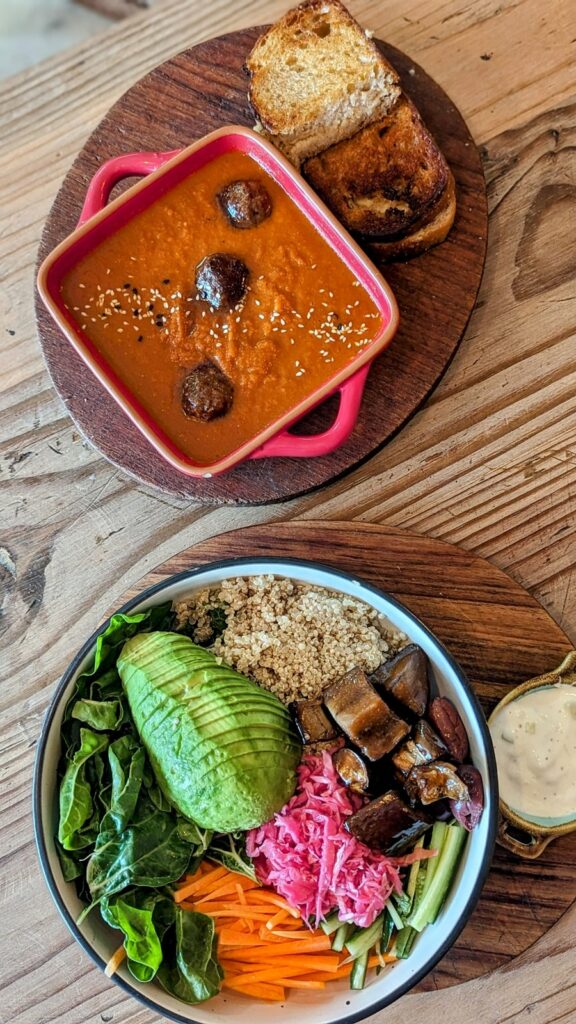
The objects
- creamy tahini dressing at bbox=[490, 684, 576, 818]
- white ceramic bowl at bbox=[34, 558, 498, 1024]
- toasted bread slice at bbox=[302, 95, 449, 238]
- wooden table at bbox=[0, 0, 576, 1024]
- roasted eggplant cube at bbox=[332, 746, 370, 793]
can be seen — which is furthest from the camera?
wooden table at bbox=[0, 0, 576, 1024]

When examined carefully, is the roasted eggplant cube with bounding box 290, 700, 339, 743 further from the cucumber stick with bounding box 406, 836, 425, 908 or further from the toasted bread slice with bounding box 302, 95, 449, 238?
the toasted bread slice with bounding box 302, 95, 449, 238

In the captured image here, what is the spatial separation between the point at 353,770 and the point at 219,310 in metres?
1.05

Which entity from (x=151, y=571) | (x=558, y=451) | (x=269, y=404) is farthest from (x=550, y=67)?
(x=151, y=571)

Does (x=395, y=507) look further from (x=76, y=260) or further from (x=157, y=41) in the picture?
(x=157, y=41)

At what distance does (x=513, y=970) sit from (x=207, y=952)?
29.6 inches

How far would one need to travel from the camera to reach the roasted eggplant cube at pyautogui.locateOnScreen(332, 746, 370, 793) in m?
1.86

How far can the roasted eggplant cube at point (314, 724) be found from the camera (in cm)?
193

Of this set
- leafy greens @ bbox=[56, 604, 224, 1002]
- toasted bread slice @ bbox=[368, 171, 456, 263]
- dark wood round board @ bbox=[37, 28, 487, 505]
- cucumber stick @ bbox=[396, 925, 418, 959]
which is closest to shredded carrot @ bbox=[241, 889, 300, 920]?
leafy greens @ bbox=[56, 604, 224, 1002]

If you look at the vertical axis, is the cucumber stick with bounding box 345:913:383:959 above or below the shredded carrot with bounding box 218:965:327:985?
below

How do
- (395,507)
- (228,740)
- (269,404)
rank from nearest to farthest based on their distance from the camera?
(228,740) < (269,404) < (395,507)

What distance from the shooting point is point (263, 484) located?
2.11 meters

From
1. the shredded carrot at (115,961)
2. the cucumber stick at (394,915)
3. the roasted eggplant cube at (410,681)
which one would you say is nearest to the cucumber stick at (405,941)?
the cucumber stick at (394,915)

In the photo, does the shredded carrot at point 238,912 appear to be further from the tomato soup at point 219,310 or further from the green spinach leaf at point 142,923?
the tomato soup at point 219,310

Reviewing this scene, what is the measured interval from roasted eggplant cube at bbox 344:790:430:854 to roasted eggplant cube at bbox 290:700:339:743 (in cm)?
17
